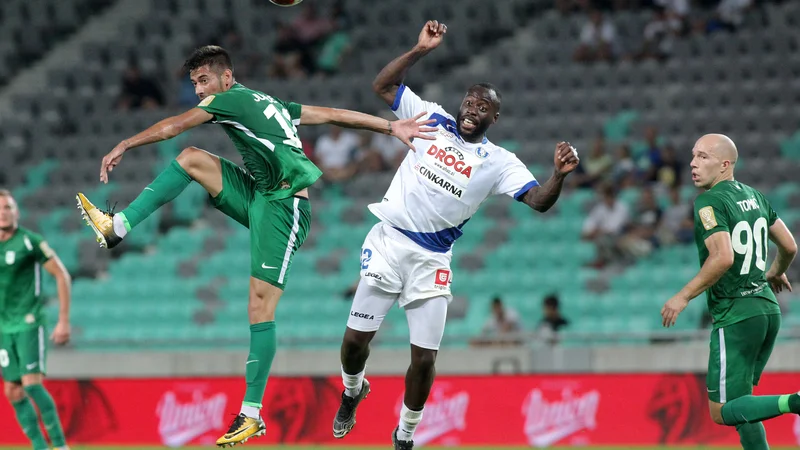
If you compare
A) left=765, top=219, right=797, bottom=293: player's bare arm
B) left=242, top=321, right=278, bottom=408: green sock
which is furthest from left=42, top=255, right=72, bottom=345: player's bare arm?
left=765, top=219, right=797, bottom=293: player's bare arm

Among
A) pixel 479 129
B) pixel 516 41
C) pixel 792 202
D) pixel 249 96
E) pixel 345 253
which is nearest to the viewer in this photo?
pixel 249 96

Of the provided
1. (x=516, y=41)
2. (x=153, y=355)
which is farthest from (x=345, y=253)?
(x=516, y=41)

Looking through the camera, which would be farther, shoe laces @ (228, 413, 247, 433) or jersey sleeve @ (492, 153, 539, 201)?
jersey sleeve @ (492, 153, 539, 201)

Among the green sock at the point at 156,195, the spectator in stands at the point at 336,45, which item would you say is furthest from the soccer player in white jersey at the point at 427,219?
the spectator in stands at the point at 336,45

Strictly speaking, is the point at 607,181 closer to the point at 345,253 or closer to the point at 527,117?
the point at 527,117

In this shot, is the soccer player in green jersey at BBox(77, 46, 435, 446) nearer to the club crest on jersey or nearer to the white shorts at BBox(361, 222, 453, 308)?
the club crest on jersey

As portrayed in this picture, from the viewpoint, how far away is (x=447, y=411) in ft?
41.8

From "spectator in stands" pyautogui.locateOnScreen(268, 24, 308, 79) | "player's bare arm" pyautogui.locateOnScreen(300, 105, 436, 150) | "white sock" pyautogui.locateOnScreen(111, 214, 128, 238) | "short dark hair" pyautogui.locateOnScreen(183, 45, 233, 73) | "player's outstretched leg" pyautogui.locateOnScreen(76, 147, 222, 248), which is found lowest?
"white sock" pyautogui.locateOnScreen(111, 214, 128, 238)

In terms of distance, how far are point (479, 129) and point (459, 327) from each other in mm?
6778

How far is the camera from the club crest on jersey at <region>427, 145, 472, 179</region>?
837 centimetres

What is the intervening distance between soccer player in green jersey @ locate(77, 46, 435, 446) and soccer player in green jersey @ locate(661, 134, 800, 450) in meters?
2.02

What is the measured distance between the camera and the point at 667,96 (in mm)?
17281

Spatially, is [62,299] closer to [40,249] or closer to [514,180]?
[40,249]

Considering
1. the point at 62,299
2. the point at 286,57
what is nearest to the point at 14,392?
the point at 62,299
